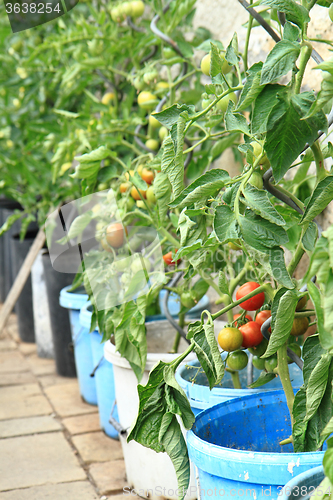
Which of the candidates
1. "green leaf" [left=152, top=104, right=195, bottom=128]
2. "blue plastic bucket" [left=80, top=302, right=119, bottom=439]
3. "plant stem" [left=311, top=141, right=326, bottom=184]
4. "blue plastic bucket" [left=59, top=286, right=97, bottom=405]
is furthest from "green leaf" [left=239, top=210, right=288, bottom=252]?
"blue plastic bucket" [left=59, top=286, right=97, bottom=405]

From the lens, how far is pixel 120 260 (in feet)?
4.04

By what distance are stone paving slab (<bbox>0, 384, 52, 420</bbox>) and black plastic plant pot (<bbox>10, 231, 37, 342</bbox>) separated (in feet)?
2.07

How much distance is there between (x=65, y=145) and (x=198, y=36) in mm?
608

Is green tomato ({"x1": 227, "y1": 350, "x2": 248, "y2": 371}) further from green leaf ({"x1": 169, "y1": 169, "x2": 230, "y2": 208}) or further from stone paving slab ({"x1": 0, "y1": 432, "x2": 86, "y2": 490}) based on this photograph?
stone paving slab ({"x1": 0, "y1": 432, "x2": 86, "y2": 490})

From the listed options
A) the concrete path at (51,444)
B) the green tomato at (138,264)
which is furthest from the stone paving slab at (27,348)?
the green tomato at (138,264)

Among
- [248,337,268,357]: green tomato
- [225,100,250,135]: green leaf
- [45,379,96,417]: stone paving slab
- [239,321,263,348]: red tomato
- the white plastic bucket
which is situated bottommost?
[45,379,96,417]: stone paving slab

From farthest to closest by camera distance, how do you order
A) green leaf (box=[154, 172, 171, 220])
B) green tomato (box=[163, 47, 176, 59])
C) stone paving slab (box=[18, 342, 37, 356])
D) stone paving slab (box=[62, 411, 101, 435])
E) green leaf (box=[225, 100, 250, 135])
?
stone paving slab (box=[18, 342, 37, 356]), stone paving slab (box=[62, 411, 101, 435]), green tomato (box=[163, 47, 176, 59]), green leaf (box=[154, 172, 171, 220]), green leaf (box=[225, 100, 250, 135])

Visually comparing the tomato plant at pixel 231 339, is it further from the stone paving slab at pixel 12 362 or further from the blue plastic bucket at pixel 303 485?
the stone paving slab at pixel 12 362

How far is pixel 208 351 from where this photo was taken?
2.63ft

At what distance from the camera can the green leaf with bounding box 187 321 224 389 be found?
2.55 feet

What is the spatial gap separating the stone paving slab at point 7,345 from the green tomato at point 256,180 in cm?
221

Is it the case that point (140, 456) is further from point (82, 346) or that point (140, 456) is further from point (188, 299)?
point (82, 346)

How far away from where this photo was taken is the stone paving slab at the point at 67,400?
189cm

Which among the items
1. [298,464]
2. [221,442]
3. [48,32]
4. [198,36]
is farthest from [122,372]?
[48,32]
